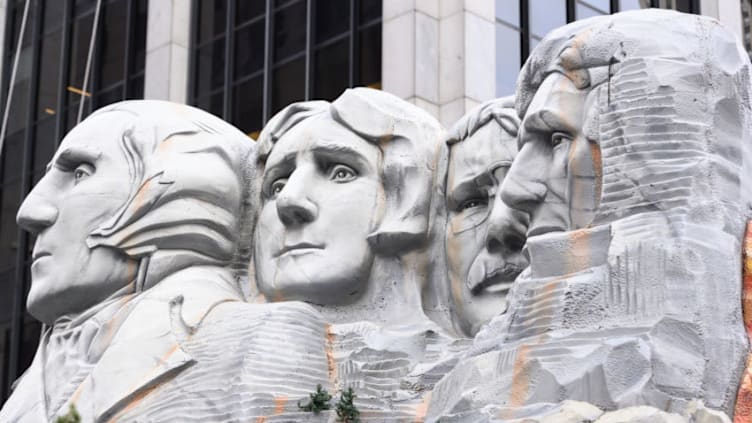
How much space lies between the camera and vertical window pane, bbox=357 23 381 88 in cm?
2603

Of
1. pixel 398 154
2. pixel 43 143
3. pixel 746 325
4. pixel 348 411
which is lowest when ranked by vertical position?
pixel 348 411

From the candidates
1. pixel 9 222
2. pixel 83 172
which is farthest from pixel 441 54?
pixel 83 172

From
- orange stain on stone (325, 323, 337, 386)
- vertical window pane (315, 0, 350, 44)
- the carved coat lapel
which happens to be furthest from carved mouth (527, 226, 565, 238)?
vertical window pane (315, 0, 350, 44)

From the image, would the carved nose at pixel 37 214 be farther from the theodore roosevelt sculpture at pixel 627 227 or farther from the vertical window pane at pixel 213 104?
the vertical window pane at pixel 213 104

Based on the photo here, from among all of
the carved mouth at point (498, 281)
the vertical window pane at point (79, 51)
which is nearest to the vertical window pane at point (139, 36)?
the vertical window pane at point (79, 51)

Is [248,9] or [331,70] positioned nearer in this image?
[331,70]

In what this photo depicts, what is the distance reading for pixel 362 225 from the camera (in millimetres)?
11453

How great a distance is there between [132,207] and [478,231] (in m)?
2.52

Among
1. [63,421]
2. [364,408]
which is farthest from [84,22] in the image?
[63,421]

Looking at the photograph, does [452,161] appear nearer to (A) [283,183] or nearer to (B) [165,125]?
(A) [283,183]

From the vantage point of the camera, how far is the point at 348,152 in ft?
38.1

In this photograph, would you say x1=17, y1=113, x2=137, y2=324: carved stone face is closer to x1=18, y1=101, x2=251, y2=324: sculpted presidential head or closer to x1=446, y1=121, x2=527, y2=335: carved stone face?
x1=18, y1=101, x2=251, y2=324: sculpted presidential head

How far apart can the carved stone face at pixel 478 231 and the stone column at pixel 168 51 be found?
18496 millimetres

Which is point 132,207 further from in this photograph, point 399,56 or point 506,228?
point 399,56
